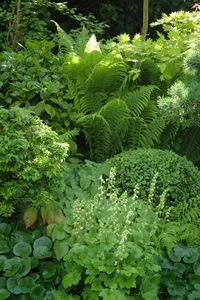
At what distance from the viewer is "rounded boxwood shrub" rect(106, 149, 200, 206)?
430 centimetres

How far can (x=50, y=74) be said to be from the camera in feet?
17.8

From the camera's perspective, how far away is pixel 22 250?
11.6 ft

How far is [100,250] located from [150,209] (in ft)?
2.46

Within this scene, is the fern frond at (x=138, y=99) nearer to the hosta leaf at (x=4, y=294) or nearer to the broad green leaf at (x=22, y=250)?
the broad green leaf at (x=22, y=250)

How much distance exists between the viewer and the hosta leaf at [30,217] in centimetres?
369

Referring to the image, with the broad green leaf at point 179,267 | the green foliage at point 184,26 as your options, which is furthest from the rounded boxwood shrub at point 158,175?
the green foliage at point 184,26

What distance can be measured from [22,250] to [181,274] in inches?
41.8

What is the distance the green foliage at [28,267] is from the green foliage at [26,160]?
217 millimetres

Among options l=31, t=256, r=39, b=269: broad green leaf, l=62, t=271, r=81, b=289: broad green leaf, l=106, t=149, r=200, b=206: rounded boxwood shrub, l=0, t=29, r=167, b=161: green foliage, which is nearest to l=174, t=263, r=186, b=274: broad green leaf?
l=62, t=271, r=81, b=289: broad green leaf

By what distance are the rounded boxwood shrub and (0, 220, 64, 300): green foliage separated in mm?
922

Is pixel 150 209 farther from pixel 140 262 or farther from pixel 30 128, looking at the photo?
pixel 30 128

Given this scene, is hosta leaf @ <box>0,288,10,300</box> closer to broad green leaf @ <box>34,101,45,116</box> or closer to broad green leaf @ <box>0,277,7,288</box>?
broad green leaf @ <box>0,277,7,288</box>

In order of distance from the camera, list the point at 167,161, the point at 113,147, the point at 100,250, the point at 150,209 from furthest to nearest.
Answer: the point at 113,147, the point at 167,161, the point at 150,209, the point at 100,250

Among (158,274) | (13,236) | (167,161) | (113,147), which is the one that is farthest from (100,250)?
(113,147)
